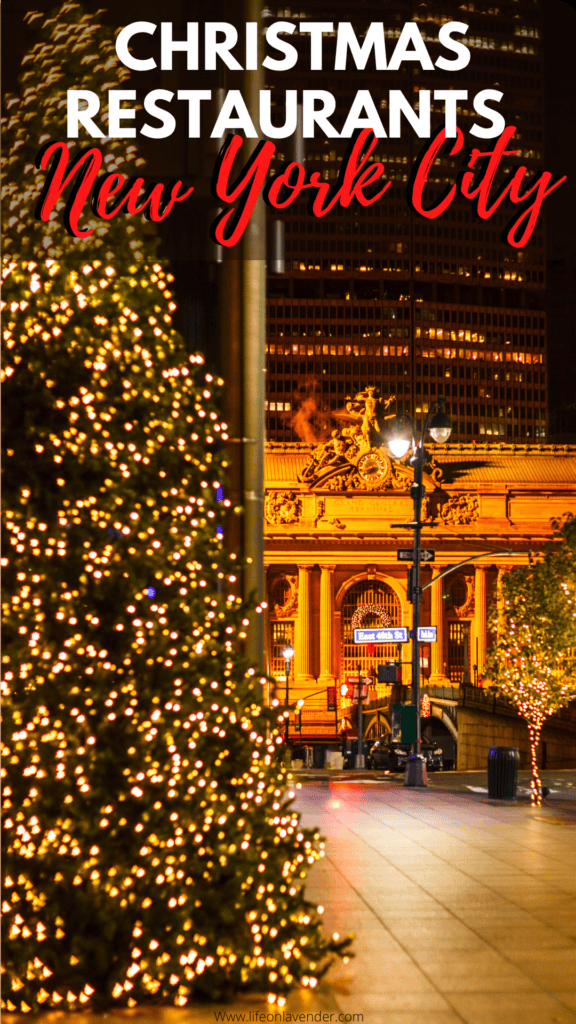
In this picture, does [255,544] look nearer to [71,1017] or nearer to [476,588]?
[71,1017]

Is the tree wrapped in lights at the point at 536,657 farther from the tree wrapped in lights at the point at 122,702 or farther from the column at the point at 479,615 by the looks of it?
the column at the point at 479,615

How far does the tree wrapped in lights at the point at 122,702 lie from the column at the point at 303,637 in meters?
88.2

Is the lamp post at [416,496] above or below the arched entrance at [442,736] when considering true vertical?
above

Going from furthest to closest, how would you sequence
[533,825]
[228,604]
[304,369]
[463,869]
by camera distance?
1. [304,369]
2. [533,825]
3. [463,869]
4. [228,604]

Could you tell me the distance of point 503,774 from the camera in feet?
86.8

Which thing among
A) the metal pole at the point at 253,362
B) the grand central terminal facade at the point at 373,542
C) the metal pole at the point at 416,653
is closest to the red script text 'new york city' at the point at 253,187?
the metal pole at the point at 253,362

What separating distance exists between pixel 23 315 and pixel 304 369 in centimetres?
17754

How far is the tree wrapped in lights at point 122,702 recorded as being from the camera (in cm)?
848

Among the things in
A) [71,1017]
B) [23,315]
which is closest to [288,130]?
[23,315]

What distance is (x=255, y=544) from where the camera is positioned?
34.9 feet

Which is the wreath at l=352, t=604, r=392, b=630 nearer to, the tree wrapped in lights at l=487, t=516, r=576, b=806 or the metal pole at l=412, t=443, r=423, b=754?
the metal pole at l=412, t=443, r=423, b=754

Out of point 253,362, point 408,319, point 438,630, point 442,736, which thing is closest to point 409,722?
point 253,362

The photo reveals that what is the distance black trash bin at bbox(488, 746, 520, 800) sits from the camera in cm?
2645

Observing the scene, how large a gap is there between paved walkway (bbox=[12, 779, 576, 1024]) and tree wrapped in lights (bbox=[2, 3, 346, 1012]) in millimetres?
437
